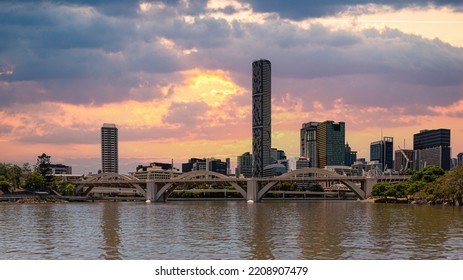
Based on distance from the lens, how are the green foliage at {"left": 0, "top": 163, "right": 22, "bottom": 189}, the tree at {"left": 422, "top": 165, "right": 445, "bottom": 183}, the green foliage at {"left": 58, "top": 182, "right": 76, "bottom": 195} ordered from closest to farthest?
the tree at {"left": 422, "top": 165, "right": 445, "bottom": 183} < the green foliage at {"left": 0, "top": 163, "right": 22, "bottom": 189} < the green foliage at {"left": 58, "top": 182, "right": 76, "bottom": 195}

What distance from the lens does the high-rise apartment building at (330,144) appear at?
8674cm

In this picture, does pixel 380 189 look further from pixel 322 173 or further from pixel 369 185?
pixel 322 173

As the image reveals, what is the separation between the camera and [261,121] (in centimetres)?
14575

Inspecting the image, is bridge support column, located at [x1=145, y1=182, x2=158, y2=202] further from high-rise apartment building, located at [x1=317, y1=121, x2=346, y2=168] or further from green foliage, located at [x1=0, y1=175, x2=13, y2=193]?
high-rise apartment building, located at [x1=317, y1=121, x2=346, y2=168]

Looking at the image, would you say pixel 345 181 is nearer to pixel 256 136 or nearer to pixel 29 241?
pixel 29 241

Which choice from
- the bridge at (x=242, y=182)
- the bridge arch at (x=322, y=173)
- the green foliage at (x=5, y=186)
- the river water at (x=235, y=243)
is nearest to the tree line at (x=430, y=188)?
the bridge arch at (x=322, y=173)

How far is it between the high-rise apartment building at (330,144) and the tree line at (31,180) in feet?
127

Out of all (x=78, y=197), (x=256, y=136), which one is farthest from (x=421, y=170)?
(x=256, y=136)

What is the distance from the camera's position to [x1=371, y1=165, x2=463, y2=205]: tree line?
1842 inches

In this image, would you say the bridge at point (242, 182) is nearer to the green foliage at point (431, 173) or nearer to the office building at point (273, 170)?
the green foliage at point (431, 173)

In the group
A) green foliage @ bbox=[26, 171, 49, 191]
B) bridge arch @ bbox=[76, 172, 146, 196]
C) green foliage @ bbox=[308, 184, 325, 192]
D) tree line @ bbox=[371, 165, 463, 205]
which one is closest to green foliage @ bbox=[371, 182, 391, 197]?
tree line @ bbox=[371, 165, 463, 205]

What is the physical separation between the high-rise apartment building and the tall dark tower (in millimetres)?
15797

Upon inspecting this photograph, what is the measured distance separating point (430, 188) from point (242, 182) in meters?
33.6
